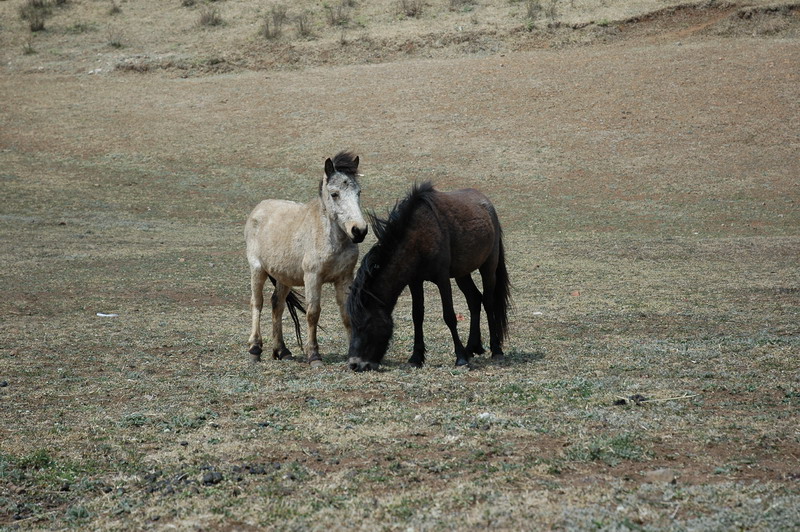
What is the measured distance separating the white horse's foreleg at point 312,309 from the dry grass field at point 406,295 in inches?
10.9

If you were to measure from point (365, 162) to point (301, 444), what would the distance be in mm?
22568

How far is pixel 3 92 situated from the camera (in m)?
34.7

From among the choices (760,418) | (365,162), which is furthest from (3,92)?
(760,418)

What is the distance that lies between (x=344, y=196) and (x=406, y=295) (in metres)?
6.01

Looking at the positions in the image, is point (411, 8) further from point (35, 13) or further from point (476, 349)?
point (476, 349)

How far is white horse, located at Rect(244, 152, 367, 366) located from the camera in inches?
346

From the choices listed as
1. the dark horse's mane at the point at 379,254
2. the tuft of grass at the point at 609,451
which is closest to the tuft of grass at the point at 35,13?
the dark horse's mane at the point at 379,254

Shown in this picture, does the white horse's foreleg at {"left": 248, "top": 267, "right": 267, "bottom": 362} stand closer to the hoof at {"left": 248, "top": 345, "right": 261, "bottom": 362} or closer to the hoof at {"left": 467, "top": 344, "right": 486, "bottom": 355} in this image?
the hoof at {"left": 248, "top": 345, "right": 261, "bottom": 362}

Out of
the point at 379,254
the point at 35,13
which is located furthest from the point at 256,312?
the point at 35,13

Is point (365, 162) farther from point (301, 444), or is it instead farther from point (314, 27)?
point (301, 444)

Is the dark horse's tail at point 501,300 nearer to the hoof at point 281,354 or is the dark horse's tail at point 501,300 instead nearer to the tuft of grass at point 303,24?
the hoof at point 281,354

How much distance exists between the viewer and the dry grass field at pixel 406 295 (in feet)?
16.8

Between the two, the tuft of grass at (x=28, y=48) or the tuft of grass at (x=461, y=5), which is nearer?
the tuft of grass at (x=28, y=48)

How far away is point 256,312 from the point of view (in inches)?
384
